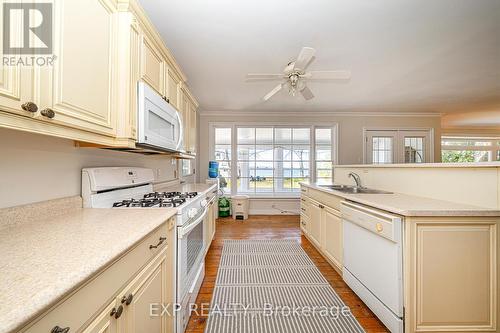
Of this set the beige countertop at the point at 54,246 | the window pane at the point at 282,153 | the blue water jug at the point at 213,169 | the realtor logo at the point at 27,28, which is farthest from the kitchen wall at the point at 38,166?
the window pane at the point at 282,153

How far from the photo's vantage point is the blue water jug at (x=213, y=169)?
4.83 meters

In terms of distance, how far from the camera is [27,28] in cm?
74

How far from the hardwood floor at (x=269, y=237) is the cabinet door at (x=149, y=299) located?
525mm

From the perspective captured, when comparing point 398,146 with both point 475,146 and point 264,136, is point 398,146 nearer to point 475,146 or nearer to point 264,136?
point 264,136

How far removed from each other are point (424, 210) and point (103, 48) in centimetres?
205

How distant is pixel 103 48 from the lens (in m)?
1.17

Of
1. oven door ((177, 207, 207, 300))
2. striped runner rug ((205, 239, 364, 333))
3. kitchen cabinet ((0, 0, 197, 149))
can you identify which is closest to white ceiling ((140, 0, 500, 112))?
kitchen cabinet ((0, 0, 197, 149))

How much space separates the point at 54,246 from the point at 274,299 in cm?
163

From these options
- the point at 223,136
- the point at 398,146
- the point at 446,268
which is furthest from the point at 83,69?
the point at 398,146

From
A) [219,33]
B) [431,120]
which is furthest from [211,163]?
[431,120]

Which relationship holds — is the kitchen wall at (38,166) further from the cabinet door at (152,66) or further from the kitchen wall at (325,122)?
the kitchen wall at (325,122)

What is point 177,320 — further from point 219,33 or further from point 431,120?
point 431,120

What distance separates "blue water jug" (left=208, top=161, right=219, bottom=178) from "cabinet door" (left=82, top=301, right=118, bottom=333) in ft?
13.5

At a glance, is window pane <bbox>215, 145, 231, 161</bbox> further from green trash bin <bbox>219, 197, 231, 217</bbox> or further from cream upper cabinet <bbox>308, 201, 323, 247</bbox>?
cream upper cabinet <bbox>308, 201, 323, 247</bbox>
